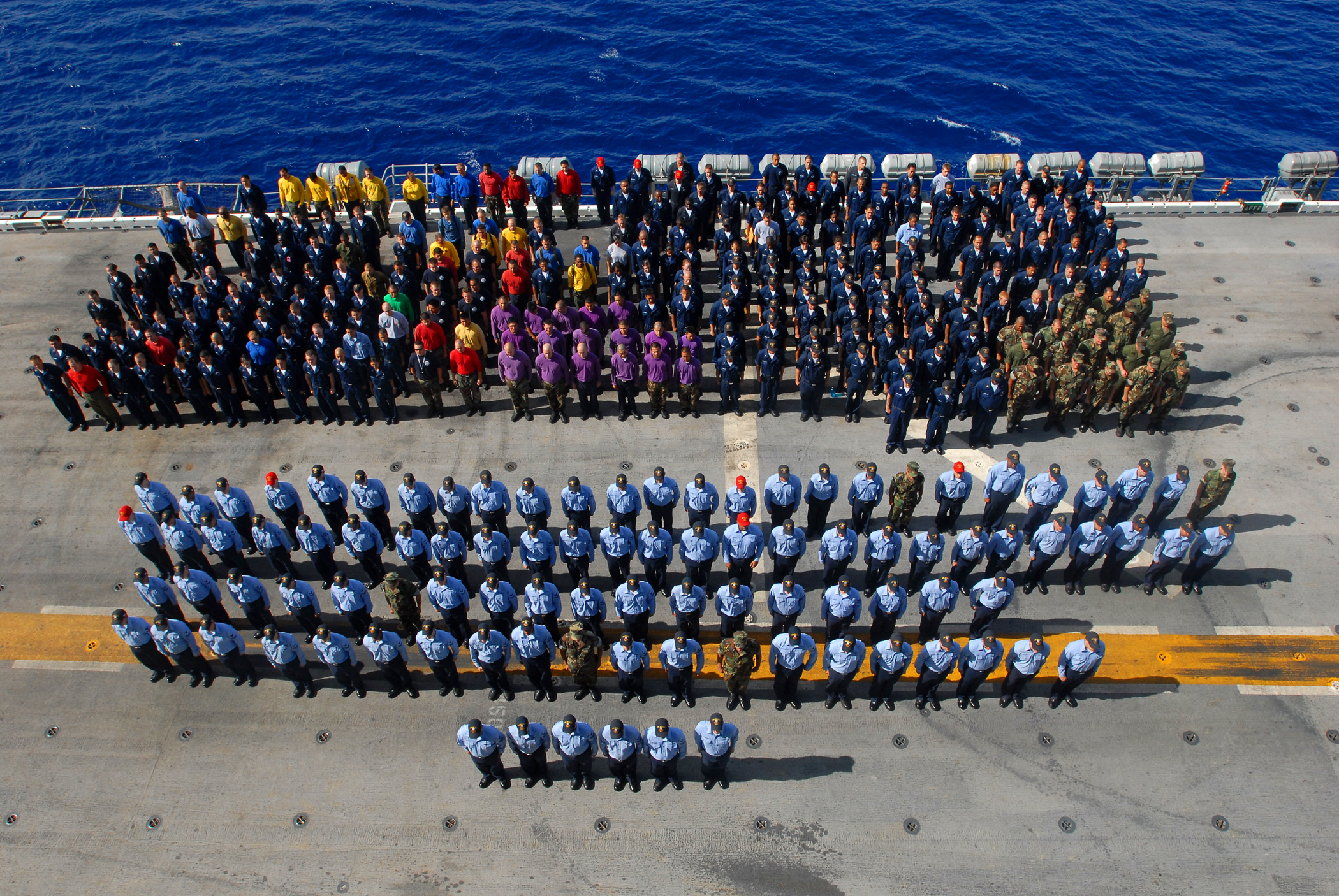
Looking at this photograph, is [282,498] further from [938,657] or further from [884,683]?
[938,657]

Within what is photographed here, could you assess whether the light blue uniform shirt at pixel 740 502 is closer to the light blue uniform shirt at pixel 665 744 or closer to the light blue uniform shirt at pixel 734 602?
the light blue uniform shirt at pixel 734 602

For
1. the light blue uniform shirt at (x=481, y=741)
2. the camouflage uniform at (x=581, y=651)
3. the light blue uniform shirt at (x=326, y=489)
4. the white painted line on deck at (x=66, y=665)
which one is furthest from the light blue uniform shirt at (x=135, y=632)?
the camouflage uniform at (x=581, y=651)

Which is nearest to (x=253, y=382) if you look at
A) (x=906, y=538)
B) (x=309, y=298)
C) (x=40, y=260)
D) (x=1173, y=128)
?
(x=309, y=298)

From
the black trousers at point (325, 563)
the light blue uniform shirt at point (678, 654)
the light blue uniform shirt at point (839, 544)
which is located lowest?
the black trousers at point (325, 563)

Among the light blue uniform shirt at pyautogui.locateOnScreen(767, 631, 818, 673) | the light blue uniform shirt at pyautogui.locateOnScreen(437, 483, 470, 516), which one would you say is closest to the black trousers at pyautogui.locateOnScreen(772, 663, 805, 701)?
the light blue uniform shirt at pyautogui.locateOnScreen(767, 631, 818, 673)

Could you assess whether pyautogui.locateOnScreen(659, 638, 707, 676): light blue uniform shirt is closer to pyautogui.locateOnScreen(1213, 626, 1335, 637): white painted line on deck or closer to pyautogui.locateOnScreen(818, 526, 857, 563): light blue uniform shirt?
pyautogui.locateOnScreen(818, 526, 857, 563): light blue uniform shirt

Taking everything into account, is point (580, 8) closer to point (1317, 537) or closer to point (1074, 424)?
point (1074, 424)

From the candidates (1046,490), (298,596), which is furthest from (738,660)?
(298,596)
